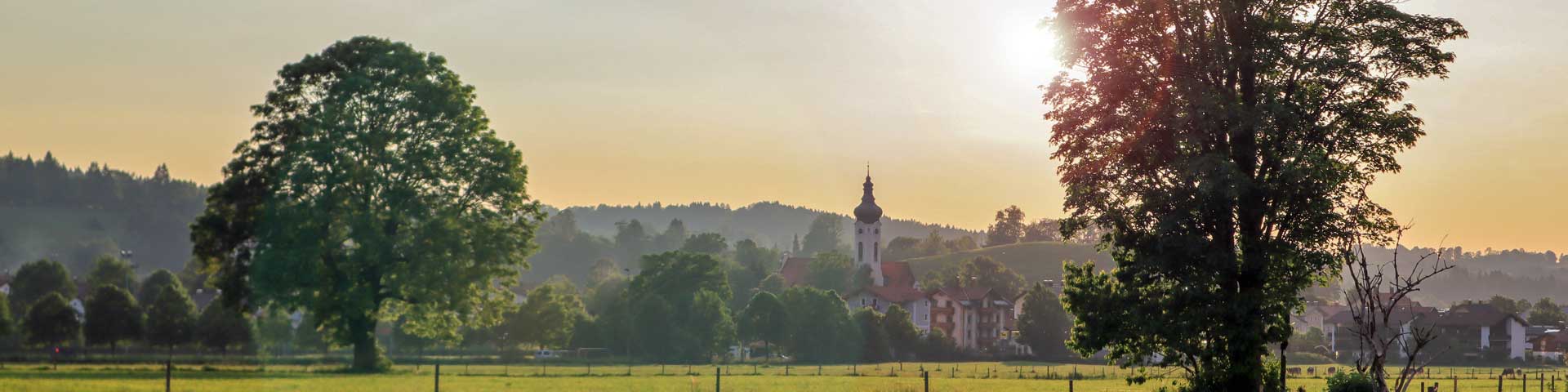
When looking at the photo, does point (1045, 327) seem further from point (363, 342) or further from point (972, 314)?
point (363, 342)

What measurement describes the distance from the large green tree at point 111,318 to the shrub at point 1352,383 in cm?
6848

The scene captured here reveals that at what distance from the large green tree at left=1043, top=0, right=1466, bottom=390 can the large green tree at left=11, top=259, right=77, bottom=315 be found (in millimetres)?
94292

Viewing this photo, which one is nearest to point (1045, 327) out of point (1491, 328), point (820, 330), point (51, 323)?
point (820, 330)

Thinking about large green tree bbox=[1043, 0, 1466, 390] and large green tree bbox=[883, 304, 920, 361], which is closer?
large green tree bbox=[1043, 0, 1466, 390]

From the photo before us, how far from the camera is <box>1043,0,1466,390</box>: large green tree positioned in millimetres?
35812

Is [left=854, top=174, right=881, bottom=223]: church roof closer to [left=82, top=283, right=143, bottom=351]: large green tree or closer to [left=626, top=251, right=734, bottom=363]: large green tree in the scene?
[left=626, top=251, right=734, bottom=363]: large green tree

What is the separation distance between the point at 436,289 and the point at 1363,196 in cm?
3719

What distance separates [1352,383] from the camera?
117 ft

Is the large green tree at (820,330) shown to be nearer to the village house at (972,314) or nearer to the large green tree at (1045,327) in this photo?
the large green tree at (1045,327)

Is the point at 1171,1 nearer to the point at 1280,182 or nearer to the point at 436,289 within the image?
the point at 1280,182

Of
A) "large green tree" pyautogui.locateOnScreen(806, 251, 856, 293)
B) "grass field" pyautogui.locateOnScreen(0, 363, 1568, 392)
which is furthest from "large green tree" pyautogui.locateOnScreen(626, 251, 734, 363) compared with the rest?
"large green tree" pyautogui.locateOnScreen(806, 251, 856, 293)

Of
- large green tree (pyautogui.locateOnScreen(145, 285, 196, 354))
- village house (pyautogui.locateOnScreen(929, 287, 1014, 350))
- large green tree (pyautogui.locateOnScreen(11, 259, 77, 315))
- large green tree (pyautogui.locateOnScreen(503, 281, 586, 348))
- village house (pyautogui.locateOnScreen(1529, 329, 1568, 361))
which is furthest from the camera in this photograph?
village house (pyautogui.locateOnScreen(929, 287, 1014, 350))

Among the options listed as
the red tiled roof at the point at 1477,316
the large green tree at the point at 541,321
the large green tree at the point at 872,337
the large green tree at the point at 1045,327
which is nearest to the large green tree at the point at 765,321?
the large green tree at the point at 872,337

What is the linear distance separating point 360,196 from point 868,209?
137322 mm
